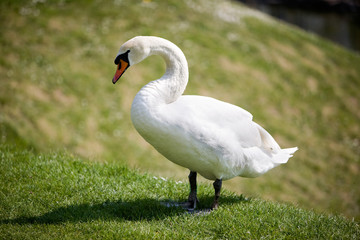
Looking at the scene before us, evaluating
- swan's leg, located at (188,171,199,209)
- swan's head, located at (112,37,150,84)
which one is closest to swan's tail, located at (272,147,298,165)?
swan's leg, located at (188,171,199,209)

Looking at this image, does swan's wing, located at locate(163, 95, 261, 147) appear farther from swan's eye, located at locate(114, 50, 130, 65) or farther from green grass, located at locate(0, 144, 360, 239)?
green grass, located at locate(0, 144, 360, 239)

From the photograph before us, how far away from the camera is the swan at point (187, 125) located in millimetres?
4633

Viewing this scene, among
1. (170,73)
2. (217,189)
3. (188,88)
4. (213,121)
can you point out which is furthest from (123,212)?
(188,88)

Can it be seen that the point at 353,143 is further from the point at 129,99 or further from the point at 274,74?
the point at 129,99

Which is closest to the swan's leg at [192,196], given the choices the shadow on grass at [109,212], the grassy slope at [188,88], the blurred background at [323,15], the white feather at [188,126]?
the shadow on grass at [109,212]

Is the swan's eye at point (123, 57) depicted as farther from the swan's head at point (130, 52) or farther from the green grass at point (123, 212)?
the green grass at point (123, 212)

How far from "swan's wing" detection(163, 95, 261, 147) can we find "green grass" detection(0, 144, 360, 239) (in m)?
0.99

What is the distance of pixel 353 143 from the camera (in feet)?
55.2

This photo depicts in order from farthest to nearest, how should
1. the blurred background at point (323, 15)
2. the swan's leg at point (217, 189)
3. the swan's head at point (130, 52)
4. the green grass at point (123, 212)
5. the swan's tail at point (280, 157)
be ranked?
the blurred background at point (323, 15)
the swan's tail at point (280, 157)
the swan's leg at point (217, 189)
the swan's head at point (130, 52)
the green grass at point (123, 212)

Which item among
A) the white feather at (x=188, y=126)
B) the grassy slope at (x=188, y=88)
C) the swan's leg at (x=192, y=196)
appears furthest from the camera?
the grassy slope at (x=188, y=88)

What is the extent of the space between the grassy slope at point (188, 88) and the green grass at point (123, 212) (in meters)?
3.73

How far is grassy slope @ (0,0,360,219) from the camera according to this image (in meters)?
12.3

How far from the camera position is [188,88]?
50.5 feet

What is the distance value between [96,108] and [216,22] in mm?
9735
